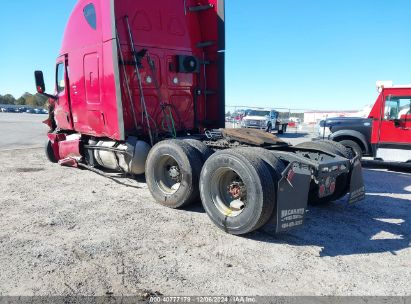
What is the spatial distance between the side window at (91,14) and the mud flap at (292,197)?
4814 mm

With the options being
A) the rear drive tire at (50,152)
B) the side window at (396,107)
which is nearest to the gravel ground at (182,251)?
the rear drive tire at (50,152)

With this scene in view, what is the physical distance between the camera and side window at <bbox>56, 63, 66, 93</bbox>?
8.02 meters

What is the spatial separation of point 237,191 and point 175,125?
10.4ft

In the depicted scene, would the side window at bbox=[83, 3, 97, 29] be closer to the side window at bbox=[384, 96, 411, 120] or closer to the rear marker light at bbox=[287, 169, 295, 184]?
the rear marker light at bbox=[287, 169, 295, 184]

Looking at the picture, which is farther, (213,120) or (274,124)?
(274,124)

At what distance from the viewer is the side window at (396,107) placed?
8.95 m

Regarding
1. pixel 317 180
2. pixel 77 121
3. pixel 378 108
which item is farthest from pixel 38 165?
pixel 378 108

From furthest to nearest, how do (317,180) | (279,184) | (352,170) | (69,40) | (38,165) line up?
(38,165)
(69,40)
(352,170)
(317,180)
(279,184)

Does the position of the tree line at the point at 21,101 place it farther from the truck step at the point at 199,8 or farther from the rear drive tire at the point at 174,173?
the rear drive tire at the point at 174,173

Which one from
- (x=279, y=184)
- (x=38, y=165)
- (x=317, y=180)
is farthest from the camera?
(x=38, y=165)

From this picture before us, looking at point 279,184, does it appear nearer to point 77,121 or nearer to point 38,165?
point 77,121

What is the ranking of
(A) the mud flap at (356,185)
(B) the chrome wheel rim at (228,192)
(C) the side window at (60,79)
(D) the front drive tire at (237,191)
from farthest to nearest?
(C) the side window at (60,79) < (A) the mud flap at (356,185) < (B) the chrome wheel rim at (228,192) < (D) the front drive tire at (237,191)

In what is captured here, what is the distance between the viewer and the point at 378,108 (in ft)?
30.5

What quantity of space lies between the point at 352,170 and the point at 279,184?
1.50m
